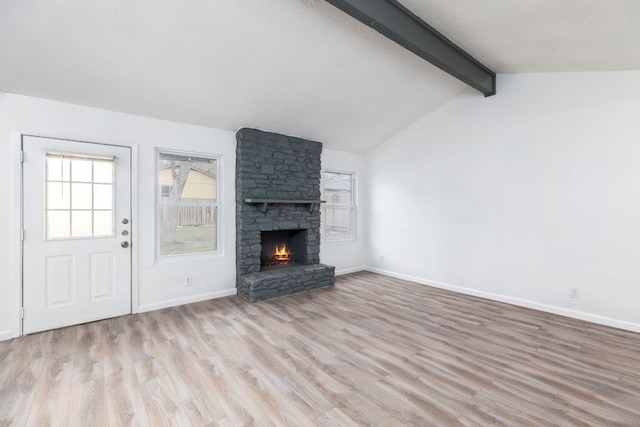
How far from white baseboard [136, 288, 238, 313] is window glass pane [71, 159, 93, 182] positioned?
167 centimetres

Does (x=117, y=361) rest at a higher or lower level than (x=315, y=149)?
lower

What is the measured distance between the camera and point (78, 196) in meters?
3.32

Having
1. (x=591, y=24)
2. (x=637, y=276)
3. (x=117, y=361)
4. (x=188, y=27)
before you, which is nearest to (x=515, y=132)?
(x=591, y=24)

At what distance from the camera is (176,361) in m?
2.52

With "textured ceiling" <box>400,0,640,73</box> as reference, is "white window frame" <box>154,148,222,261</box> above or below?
below

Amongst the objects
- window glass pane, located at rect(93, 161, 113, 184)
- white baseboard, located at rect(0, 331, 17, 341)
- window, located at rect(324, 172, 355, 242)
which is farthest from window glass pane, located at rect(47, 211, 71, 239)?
window, located at rect(324, 172, 355, 242)

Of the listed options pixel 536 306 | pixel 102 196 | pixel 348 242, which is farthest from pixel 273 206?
pixel 536 306

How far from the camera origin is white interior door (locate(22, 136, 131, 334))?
3.07 metres

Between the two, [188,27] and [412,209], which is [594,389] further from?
[188,27]

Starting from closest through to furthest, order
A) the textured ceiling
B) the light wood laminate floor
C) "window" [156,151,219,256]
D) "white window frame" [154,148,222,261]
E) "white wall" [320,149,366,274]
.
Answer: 1. the light wood laminate floor
2. the textured ceiling
3. "white window frame" [154,148,222,261]
4. "window" [156,151,219,256]
5. "white wall" [320,149,366,274]

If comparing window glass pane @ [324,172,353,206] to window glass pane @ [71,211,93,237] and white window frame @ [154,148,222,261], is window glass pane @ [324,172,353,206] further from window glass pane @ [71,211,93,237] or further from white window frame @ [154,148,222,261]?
window glass pane @ [71,211,93,237]

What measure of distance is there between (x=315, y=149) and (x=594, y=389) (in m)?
4.34

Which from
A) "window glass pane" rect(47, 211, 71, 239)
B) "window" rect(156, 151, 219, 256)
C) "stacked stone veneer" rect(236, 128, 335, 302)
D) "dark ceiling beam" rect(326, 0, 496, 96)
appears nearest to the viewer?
"dark ceiling beam" rect(326, 0, 496, 96)

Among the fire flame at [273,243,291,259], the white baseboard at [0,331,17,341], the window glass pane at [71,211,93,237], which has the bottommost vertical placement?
the white baseboard at [0,331,17,341]
